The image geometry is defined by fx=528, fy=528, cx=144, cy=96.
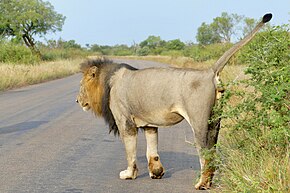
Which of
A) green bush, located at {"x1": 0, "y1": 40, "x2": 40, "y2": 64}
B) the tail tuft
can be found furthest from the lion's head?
green bush, located at {"x1": 0, "y1": 40, "x2": 40, "y2": 64}

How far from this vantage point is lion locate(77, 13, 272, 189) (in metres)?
5.61

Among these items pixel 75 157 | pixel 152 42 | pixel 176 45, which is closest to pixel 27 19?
pixel 75 157

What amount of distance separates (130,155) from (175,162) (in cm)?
122

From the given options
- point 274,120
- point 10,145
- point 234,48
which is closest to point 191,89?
point 234,48

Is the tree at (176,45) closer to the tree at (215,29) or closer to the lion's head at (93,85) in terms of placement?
the tree at (215,29)

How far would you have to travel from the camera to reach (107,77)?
660 cm

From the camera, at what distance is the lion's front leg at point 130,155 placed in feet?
20.9

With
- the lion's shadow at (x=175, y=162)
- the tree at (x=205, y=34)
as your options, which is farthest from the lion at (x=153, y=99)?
the tree at (x=205, y=34)

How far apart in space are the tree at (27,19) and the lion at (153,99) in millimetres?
42157

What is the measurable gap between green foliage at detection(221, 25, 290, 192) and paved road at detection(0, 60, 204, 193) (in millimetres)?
795

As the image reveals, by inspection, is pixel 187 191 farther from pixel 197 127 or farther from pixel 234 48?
pixel 234 48

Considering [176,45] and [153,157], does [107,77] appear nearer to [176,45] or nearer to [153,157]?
[153,157]

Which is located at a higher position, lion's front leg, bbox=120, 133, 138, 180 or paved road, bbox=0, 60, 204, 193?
lion's front leg, bbox=120, 133, 138, 180

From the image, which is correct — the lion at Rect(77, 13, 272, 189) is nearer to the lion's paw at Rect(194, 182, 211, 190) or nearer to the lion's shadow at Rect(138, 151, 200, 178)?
the lion's paw at Rect(194, 182, 211, 190)
